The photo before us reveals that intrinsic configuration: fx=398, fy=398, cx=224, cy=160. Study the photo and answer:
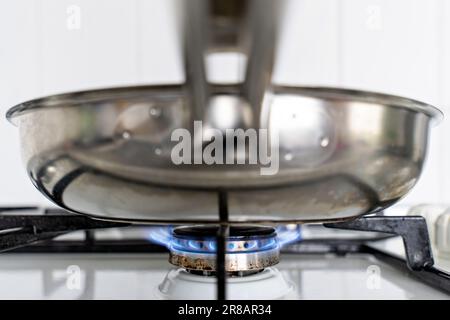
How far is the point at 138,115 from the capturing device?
0.24m

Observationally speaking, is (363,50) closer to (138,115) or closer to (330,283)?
(330,283)

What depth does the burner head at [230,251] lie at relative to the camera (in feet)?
1.23

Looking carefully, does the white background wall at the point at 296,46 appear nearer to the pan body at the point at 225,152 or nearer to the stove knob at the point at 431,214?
the stove knob at the point at 431,214

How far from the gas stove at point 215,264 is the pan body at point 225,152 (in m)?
0.07

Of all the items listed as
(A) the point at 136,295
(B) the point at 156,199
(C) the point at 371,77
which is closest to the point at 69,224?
(A) the point at 136,295

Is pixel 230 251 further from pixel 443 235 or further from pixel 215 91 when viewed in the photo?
pixel 443 235

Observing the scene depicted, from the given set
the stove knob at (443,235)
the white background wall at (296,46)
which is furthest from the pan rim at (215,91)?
the white background wall at (296,46)

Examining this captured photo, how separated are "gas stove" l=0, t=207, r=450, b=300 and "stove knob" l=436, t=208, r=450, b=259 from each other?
11mm

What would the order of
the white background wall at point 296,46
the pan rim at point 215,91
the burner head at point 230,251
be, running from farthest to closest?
1. the white background wall at point 296,46
2. the burner head at point 230,251
3. the pan rim at point 215,91

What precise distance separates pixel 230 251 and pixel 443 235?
0.33 meters

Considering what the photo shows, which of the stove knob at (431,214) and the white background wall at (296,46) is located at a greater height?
the white background wall at (296,46)

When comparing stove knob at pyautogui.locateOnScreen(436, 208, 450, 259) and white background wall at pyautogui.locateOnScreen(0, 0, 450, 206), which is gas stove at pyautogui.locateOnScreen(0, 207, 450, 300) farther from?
white background wall at pyautogui.locateOnScreen(0, 0, 450, 206)

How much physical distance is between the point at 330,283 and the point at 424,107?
233mm

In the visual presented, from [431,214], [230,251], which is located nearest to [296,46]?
[431,214]
